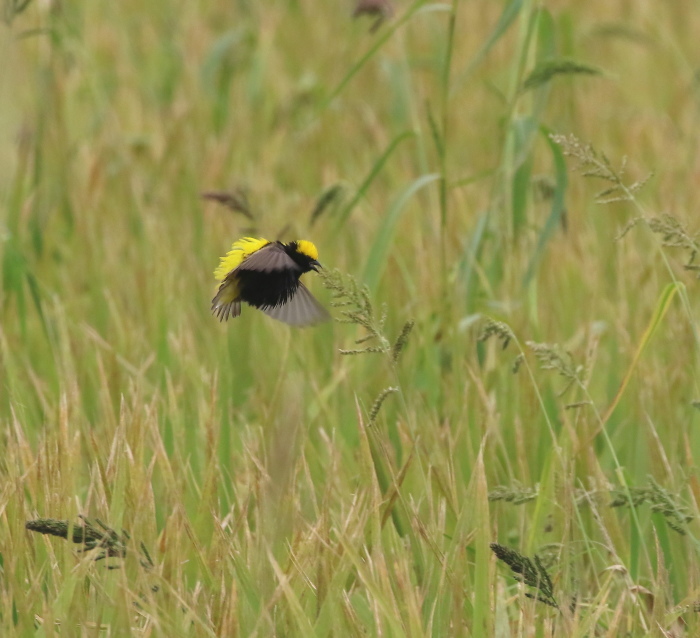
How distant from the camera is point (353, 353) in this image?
1.40 meters

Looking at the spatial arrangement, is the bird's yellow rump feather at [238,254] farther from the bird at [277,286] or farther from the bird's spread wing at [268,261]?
the bird's spread wing at [268,261]

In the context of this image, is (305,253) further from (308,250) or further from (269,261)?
(269,261)

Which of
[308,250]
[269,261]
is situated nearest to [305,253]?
[308,250]

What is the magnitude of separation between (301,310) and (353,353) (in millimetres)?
83

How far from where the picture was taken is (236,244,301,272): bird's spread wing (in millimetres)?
1271

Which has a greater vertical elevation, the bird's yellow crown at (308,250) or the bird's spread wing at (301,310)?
the bird's yellow crown at (308,250)

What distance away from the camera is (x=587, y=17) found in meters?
4.48

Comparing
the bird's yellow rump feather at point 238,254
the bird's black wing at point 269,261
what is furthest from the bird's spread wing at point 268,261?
the bird's yellow rump feather at point 238,254

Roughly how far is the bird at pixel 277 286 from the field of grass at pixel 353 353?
11 cm

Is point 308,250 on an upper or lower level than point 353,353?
upper

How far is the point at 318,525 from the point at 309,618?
0.10m

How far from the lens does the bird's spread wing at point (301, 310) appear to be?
4.47ft

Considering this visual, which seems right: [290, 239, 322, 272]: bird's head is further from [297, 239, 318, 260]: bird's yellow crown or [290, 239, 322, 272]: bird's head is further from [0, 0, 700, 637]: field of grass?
[0, 0, 700, 637]: field of grass

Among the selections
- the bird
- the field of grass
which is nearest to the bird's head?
the bird
